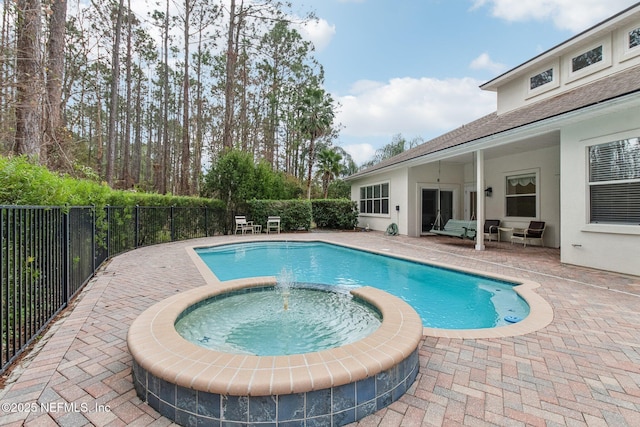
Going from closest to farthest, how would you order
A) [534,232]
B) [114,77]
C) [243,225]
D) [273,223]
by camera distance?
[534,232] → [114,77] → [243,225] → [273,223]

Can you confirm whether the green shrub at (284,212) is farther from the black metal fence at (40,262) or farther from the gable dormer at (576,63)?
the gable dormer at (576,63)

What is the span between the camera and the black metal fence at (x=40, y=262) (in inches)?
102

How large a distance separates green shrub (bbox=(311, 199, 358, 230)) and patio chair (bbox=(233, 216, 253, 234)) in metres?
4.10

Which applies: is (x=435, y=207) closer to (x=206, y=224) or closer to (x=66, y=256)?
(x=206, y=224)

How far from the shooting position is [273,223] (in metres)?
15.2

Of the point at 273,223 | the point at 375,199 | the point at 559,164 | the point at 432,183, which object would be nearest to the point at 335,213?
the point at 375,199

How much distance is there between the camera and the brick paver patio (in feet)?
6.46

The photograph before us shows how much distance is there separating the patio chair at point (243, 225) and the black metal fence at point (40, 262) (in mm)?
7145

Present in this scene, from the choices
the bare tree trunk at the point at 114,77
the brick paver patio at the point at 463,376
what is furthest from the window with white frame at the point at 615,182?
the bare tree trunk at the point at 114,77

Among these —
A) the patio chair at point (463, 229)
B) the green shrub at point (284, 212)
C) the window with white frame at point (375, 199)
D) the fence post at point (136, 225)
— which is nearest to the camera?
the fence post at point (136, 225)

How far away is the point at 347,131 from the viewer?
31.3 m

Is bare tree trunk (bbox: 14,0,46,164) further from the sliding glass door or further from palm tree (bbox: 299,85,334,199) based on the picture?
palm tree (bbox: 299,85,334,199)

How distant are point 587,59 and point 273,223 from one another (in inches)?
519

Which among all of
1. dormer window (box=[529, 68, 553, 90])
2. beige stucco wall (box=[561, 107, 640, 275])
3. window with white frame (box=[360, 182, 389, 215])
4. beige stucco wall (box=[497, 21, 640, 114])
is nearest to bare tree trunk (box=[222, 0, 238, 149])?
window with white frame (box=[360, 182, 389, 215])
